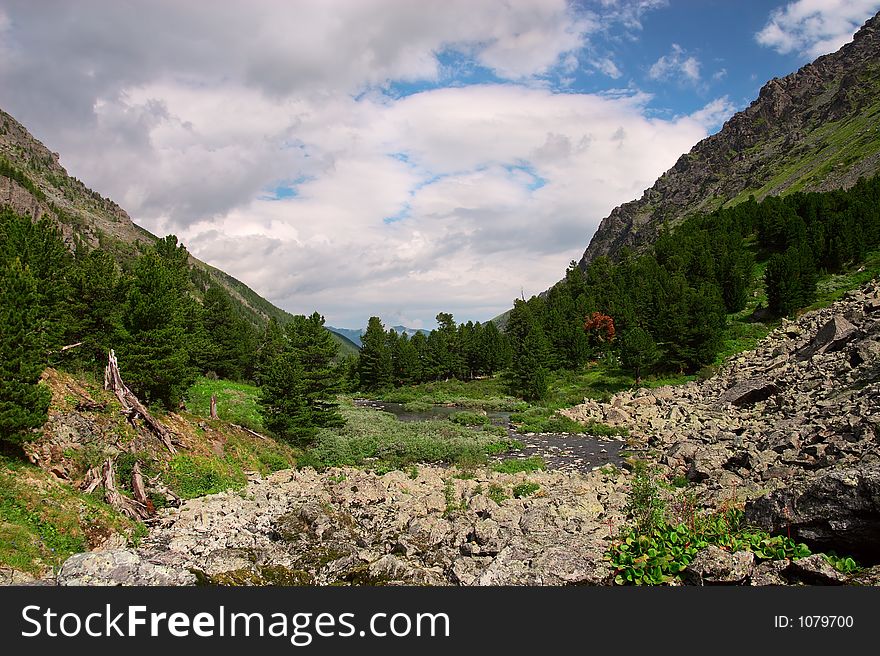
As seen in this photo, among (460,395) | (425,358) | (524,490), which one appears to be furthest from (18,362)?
(425,358)

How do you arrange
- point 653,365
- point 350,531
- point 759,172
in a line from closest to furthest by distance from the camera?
point 350,531, point 653,365, point 759,172

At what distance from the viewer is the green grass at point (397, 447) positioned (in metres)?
34.1

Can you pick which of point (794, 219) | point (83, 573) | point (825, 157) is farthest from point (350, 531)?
point (825, 157)

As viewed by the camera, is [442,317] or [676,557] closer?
[676,557]

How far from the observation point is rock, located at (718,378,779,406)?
37941 mm

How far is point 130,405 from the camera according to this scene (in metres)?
24.0

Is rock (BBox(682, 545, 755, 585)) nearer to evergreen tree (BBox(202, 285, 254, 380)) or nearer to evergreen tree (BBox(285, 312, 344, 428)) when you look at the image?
evergreen tree (BBox(285, 312, 344, 428))

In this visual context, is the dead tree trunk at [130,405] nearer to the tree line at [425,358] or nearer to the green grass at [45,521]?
the green grass at [45,521]

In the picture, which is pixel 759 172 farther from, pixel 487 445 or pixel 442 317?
pixel 487 445

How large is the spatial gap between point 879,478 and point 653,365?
56.5 meters

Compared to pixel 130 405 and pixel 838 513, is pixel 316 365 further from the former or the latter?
pixel 838 513

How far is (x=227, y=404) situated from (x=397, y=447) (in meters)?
21.1

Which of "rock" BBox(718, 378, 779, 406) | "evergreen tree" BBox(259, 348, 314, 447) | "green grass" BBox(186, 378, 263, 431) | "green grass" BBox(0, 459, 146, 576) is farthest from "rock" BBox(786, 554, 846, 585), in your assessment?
"green grass" BBox(186, 378, 263, 431)

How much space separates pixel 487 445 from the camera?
134 feet
